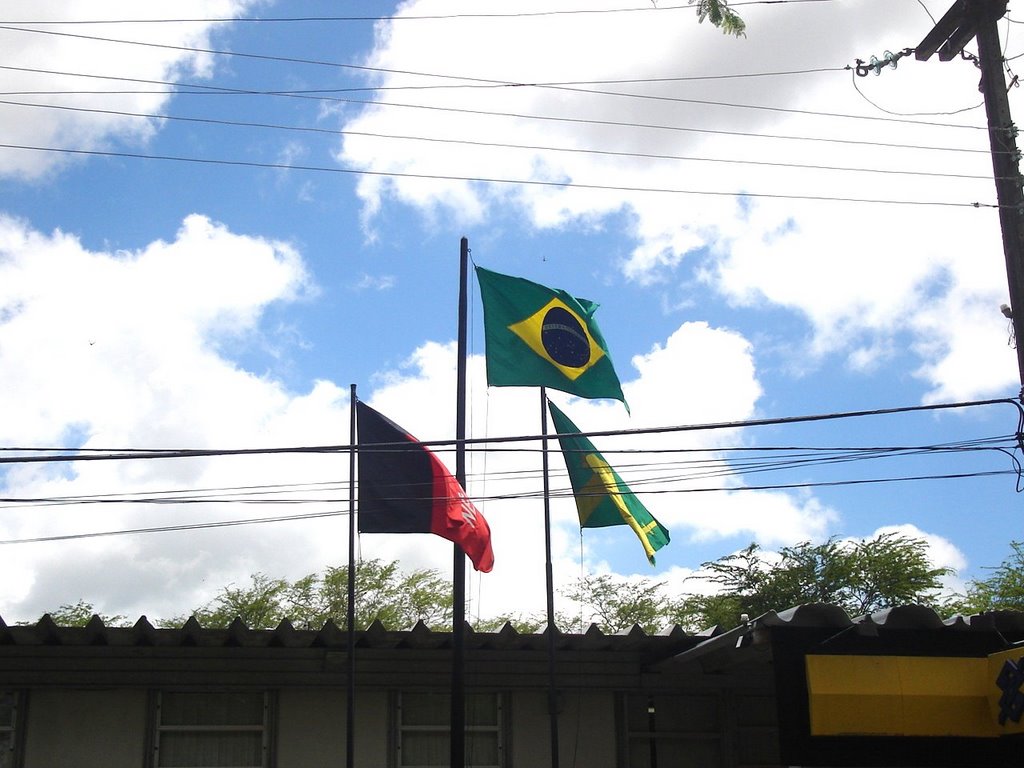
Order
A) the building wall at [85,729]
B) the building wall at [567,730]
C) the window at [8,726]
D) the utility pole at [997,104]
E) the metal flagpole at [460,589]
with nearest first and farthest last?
1. the utility pole at [997,104]
2. the metal flagpole at [460,589]
3. the window at [8,726]
4. the building wall at [85,729]
5. the building wall at [567,730]

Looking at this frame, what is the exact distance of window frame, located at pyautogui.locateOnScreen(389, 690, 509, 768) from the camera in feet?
47.4

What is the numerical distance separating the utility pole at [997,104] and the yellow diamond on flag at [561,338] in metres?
5.63

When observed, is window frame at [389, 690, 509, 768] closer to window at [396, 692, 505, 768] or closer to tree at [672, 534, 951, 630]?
window at [396, 692, 505, 768]

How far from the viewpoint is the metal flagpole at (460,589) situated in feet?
40.3

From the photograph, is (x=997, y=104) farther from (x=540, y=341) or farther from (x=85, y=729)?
(x=85, y=729)

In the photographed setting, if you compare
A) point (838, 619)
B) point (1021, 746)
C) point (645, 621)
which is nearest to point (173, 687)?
point (838, 619)

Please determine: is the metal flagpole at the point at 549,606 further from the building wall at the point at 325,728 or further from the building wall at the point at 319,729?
the building wall at the point at 325,728

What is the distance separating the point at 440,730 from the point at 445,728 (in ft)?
0.23

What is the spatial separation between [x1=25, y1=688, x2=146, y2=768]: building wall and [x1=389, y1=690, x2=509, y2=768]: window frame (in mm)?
3098

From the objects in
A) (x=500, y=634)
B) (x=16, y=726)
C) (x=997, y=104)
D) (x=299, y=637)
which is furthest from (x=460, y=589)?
(x=997, y=104)

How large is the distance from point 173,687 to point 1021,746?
10.2 metres

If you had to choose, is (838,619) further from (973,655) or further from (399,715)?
(399,715)

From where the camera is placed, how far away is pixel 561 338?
50.2 ft

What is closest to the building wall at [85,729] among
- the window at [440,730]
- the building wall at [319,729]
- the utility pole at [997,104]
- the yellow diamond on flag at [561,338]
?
the building wall at [319,729]
